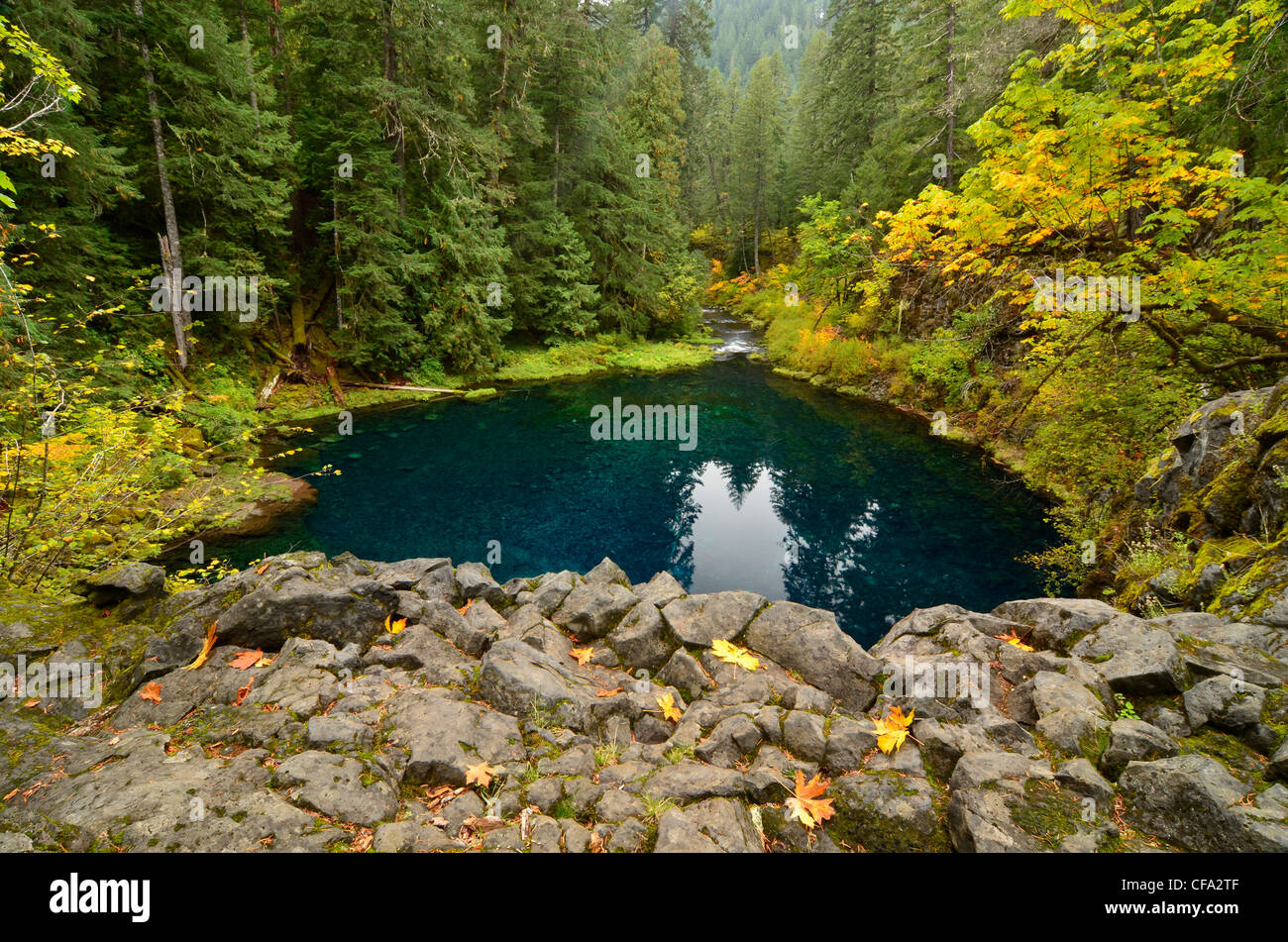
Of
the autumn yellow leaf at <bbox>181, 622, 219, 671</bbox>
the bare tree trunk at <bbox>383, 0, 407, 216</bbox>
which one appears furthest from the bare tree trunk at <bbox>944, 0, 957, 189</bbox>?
the autumn yellow leaf at <bbox>181, 622, 219, 671</bbox>

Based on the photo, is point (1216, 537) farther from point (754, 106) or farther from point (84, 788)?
point (754, 106)

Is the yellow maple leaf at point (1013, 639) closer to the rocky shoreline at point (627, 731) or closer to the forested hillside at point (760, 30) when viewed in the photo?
the rocky shoreline at point (627, 731)

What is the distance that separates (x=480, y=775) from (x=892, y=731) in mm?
3337

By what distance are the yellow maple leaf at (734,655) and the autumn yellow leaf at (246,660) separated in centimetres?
462

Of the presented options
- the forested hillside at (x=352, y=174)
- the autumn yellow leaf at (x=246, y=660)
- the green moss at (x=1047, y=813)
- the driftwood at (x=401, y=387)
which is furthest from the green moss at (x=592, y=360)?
the green moss at (x=1047, y=813)

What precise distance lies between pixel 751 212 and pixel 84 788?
179 ft

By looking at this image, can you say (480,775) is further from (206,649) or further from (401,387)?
(401,387)

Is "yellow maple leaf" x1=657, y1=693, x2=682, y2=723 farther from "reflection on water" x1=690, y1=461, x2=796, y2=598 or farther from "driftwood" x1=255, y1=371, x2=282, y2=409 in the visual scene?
"driftwood" x1=255, y1=371, x2=282, y2=409

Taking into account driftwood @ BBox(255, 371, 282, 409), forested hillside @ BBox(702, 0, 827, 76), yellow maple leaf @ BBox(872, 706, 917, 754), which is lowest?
yellow maple leaf @ BBox(872, 706, 917, 754)

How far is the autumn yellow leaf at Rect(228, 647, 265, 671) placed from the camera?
4820 millimetres

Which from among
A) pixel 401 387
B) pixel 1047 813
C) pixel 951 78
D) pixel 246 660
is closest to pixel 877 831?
pixel 1047 813

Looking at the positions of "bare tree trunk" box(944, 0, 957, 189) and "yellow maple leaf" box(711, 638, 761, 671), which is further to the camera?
"bare tree trunk" box(944, 0, 957, 189)

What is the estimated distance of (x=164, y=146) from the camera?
1452 centimetres

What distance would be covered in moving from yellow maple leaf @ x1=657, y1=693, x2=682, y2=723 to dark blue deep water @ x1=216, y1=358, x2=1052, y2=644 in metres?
5.01
